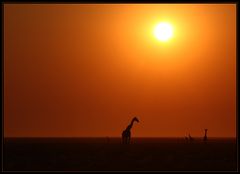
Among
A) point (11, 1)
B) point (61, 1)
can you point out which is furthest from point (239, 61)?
point (11, 1)

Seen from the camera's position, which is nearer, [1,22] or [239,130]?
[239,130]

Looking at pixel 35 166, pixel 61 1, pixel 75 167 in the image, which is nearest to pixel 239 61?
pixel 61 1

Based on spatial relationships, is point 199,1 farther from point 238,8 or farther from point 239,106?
point 239,106

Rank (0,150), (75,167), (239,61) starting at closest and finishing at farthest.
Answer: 1. (0,150)
2. (239,61)
3. (75,167)

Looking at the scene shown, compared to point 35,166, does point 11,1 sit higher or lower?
higher

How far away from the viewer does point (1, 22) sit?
655 centimetres

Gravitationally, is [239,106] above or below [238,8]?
below

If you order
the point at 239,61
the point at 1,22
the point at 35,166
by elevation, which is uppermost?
the point at 1,22

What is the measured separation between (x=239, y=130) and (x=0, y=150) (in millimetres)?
3021

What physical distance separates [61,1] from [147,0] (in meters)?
1.09

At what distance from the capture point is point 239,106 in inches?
241

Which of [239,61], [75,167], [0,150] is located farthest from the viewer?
[75,167]

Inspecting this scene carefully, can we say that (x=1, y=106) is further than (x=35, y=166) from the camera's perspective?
No

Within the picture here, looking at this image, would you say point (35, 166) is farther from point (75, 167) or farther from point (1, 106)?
point (1, 106)
